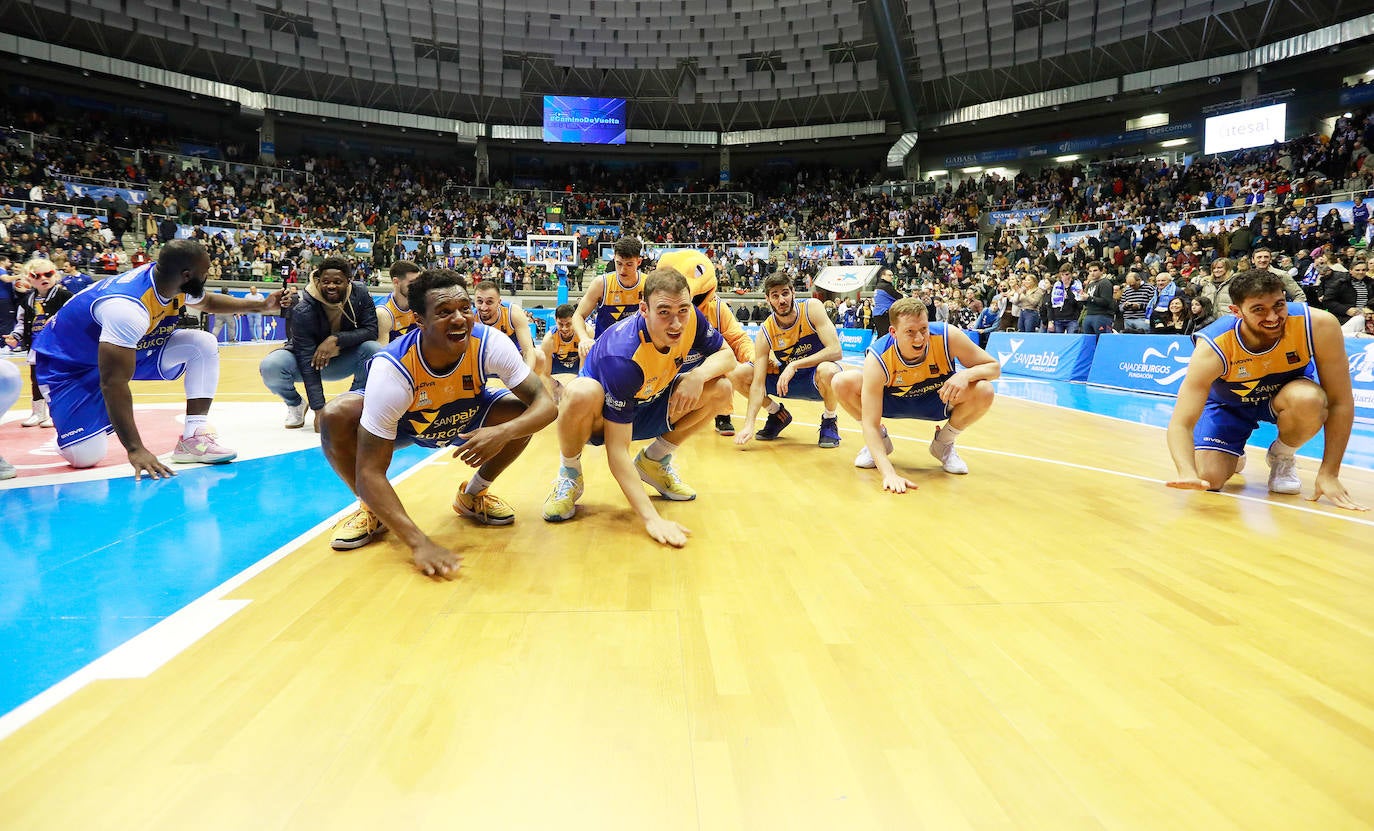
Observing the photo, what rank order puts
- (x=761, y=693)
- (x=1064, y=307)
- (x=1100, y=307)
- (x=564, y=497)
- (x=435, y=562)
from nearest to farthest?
(x=761, y=693)
(x=435, y=562)
(x=564, y=497)
(x=1100, y=307)
(x=1064, y=307)

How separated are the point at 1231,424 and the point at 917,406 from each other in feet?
5.78

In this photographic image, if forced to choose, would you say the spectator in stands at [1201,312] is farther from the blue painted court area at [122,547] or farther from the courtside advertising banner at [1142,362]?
the blue painted court area at [122,547]

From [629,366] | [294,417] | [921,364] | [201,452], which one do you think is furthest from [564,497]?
[294,417]

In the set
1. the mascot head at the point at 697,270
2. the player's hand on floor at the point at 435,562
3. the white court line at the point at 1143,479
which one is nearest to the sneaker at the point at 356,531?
the player's hand on floor at the point at 435,562

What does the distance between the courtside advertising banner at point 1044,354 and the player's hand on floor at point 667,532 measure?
10997 millimetres

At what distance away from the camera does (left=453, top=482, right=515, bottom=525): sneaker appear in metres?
3.43

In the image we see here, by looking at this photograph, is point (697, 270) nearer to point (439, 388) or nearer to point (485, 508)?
point (485, 508)

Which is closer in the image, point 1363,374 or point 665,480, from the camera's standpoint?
point 665,480

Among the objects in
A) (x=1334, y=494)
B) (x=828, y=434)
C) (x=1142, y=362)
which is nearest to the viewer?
(x=1334, y=494)

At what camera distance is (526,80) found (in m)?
31.7

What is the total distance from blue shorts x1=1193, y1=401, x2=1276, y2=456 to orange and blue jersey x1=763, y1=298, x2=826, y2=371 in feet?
8.77

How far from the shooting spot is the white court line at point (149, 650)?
166cm

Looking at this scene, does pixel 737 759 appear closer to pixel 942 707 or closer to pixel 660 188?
pixel 942 707

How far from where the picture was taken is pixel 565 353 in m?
7.69
